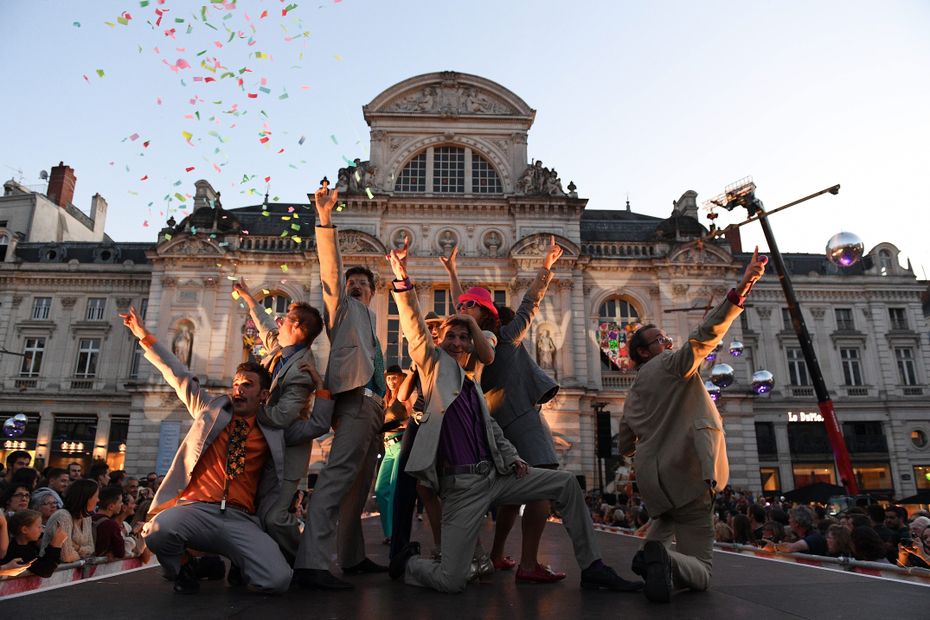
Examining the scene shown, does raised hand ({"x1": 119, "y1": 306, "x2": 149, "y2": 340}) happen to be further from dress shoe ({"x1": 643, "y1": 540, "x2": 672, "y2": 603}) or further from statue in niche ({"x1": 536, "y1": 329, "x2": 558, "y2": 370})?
statue in niche ({"x1": 536, "y1": 329, "x2": 558, "y2": 370})

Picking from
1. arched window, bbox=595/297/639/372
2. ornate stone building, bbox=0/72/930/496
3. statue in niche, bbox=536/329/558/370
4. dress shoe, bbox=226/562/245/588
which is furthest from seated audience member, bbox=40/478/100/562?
arched window, bbox=595/297/639/372

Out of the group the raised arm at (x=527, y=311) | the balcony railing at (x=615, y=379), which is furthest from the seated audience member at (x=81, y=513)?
the balcony railing at (x=615, y=379)

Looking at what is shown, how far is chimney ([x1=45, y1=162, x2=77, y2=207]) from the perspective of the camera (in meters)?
41.4

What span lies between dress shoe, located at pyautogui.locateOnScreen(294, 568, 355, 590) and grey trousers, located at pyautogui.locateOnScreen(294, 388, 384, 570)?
5 cm

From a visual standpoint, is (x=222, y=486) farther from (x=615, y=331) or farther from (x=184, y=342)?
(x=184, y=342)

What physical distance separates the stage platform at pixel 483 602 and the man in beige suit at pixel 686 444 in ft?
1.42

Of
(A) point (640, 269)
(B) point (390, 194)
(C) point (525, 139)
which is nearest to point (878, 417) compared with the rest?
(A) point (640, 269)

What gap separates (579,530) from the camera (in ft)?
14.4

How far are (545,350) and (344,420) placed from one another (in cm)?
2398

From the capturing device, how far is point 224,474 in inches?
176

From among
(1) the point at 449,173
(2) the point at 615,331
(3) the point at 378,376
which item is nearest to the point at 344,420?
(3) the point at 378,376

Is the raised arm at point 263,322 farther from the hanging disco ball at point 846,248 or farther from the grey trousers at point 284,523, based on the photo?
the hanging disco ball at point 846,248

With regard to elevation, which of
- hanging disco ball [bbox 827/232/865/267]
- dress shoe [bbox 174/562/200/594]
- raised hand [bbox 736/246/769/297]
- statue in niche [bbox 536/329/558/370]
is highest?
statue in niche [bbox 536/329/558/370]

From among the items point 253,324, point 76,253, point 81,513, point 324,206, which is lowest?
point 81,513
